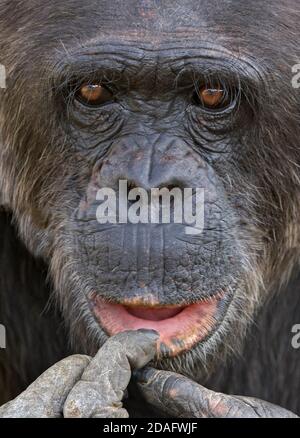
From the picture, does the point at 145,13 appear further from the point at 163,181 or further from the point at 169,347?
the point at 169,347

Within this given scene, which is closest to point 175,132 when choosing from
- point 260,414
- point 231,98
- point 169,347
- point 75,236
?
point 231,98

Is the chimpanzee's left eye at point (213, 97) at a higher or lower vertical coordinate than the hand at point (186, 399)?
higher

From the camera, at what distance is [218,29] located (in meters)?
4.31

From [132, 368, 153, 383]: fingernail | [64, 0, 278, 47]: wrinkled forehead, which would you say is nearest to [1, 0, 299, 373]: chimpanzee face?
[64, 0, 278, 47]: wrinkled forehead

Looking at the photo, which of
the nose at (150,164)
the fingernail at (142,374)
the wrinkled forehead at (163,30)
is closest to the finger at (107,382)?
the fingernail at (142,374)

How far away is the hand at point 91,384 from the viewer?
3.85m

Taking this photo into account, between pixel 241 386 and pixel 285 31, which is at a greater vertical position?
pixel 285 31

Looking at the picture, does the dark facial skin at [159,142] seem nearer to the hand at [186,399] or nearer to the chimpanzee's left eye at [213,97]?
the chimpanzee's left eye at [213,97]

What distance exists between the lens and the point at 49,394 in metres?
3.99

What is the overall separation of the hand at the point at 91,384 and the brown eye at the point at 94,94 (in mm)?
1036

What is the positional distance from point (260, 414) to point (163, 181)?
1.00 meters

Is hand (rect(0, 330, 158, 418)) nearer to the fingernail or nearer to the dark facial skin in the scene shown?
the fingernail

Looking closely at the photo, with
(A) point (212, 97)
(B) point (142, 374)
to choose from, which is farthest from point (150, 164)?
(B) point (142, 374)

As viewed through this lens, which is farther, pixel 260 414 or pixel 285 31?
pixel 285 31
